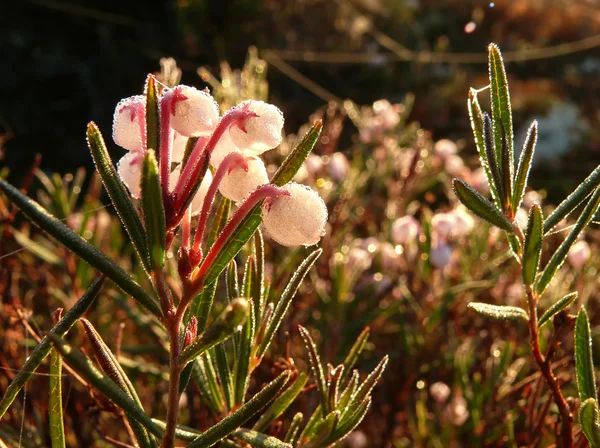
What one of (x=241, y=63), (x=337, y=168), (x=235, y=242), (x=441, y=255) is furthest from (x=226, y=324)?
(x=241, y=63)

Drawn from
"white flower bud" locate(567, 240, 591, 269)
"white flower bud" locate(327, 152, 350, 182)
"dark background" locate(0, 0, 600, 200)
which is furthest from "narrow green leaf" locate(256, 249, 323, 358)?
"dark background" locate(0, 0, 600, 200)

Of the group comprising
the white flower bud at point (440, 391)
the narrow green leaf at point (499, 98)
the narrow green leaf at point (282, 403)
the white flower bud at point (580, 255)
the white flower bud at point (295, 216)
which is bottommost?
the white flower bud at point (440, 391)

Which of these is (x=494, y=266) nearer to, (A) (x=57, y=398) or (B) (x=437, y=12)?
(A) (x=57, y=398)

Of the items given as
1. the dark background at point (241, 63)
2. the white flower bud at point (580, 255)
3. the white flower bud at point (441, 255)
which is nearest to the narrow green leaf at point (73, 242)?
the white flower bud at point (441, 255)

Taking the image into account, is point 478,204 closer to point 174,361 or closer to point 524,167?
point 524,167

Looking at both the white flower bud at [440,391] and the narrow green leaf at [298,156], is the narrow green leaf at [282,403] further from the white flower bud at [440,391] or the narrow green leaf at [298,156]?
the white flower bud at [440,391]

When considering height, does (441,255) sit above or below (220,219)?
below

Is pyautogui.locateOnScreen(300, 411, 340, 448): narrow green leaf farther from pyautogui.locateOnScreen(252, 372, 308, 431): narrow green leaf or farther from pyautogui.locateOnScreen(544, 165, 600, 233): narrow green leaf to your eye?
pyautogui.locateOnScreen(544, 165, 600, 233): narrow green leaf
